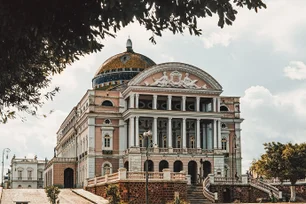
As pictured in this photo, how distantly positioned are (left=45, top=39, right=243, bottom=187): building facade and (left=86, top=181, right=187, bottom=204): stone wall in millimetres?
17019

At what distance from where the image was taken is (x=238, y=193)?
50.8m

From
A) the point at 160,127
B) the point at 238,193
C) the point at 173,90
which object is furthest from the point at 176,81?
the point at 238,193

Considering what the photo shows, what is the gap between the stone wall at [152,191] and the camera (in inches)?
1566

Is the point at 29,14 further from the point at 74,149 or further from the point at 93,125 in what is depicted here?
the point at 74,149

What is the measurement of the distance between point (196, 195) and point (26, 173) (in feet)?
221

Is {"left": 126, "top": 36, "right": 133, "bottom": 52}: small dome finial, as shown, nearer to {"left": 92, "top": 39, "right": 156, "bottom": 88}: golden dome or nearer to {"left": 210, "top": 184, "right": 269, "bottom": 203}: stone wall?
{"left": 92, "top": 39, "right": 156, "bottom": 88}: golden dome

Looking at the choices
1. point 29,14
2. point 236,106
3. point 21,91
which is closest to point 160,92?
point 236,106

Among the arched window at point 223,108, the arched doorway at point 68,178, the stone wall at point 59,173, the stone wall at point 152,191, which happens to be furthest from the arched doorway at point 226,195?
the arched doorway at point 68,178

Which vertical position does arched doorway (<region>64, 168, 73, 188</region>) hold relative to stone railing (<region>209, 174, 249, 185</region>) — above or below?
below

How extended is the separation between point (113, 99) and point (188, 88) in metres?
8.19

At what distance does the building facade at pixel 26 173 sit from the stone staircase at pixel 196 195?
6320 centimetres

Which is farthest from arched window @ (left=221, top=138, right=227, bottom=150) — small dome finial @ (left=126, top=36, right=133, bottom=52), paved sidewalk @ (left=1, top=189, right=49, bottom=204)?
paved sidewalk @ (left=1, top=189, right=49, bottom=204)

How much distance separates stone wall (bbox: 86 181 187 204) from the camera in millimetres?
39781

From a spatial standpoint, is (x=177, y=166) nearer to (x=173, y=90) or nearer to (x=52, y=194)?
(x=173, y=90)
